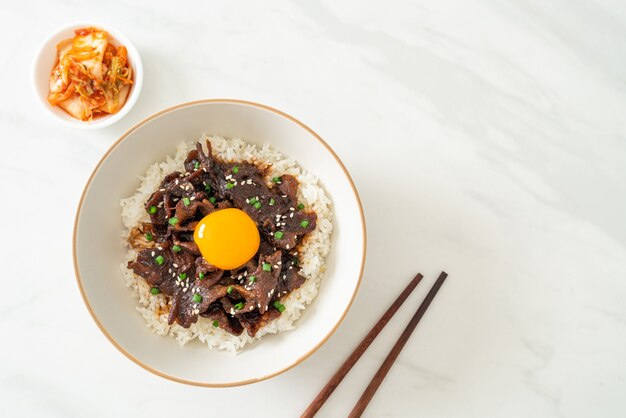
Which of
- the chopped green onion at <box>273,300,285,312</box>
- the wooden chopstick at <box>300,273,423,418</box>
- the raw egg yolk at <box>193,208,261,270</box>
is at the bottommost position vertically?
the wooden chopstick at <box>300,273,423,418</box>

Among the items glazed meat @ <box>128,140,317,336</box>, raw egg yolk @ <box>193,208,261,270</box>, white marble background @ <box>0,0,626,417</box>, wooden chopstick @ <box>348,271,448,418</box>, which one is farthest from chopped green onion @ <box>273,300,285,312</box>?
wooden chopstick @ <box>348,271,448,418</box>

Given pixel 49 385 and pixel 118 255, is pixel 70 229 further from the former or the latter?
pixel 49 385

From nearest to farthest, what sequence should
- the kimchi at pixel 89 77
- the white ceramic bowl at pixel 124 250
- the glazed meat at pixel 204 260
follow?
the white ceramic bowl at pixel 124 250
the glazed meat at pixel 204 260
the kimchi at pixel 89 77

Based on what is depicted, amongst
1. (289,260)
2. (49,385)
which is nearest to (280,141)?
(289,260)

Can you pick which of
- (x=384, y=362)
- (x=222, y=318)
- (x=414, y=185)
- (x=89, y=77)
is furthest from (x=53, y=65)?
(x=384, y=362)

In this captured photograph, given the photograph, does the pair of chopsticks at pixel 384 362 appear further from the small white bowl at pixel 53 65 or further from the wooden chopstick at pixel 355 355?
the small white bowl at pixel 53 65

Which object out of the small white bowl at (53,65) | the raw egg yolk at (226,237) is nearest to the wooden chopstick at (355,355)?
the raw egg yolk at (226,237)

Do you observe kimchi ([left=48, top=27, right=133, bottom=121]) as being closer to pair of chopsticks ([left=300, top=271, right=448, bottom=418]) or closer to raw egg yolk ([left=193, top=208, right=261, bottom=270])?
raw egg yolk ([left=193, top=208, right=261, bottom=270])
